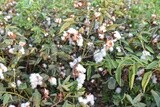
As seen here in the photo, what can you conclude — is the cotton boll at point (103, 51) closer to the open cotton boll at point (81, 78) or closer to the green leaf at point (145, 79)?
the open cotton boll at point (81, 78)

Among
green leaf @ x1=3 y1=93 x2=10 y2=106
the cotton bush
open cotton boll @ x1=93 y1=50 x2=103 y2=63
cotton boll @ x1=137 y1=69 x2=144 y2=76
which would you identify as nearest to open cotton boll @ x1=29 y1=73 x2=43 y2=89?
Answer: the cotton bush

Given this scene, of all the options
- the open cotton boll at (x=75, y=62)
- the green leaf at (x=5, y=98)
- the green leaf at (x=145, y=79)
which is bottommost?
the green leaf at (x=5, y=98)

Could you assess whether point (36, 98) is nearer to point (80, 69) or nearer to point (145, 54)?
point (80, 69)

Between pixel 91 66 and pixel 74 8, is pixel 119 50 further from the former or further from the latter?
pixel 74 8

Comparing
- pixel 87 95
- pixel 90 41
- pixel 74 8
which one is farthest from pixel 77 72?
pixel 74 8

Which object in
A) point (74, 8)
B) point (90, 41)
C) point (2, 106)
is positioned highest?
point (74, 8)

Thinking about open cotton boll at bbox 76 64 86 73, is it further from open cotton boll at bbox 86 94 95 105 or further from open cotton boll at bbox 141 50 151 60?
open cotton boll at bbox 141 50 151 60

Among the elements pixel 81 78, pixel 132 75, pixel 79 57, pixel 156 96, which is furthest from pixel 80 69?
pixel 156 96

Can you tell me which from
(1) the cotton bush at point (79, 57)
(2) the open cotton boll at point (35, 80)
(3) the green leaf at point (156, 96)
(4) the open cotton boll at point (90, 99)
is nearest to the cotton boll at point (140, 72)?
(1) the cotton bush at point (79, 57)
